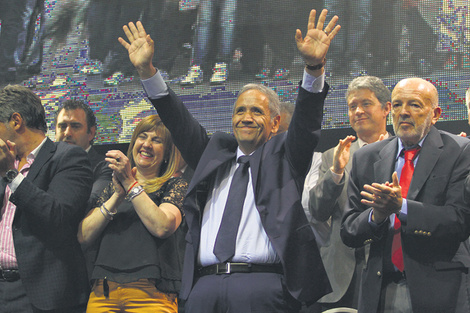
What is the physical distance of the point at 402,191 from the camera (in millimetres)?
2439

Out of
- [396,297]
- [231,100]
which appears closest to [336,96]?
[231,100]

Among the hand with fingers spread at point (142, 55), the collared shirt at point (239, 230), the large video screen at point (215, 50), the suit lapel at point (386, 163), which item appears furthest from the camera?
the large video screen at point (215, 50)

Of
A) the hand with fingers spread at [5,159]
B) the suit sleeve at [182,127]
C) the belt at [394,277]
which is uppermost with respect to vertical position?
the suit sleeve at [182,127]

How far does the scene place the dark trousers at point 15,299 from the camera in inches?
104

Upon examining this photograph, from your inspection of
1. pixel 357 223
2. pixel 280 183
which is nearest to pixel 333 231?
pixel 357 223

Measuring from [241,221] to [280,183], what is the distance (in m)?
0.23

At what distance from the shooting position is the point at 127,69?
14.1ft

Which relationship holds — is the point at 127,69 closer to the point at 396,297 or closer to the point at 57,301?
the point at 57,301

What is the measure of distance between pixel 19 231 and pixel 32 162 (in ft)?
1.25

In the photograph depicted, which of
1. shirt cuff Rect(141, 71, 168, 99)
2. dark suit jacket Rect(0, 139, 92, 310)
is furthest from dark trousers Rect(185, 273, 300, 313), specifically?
shirt cuff Rect(141, 71, 168, 99)

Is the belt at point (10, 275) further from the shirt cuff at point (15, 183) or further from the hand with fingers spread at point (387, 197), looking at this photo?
the hand with fingers spread at point (387, 197)

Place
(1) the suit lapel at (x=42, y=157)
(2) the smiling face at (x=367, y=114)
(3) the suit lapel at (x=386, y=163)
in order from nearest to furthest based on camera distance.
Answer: (3) the suit lapel at (x=386, y=163)
(1) the suit lapel at (x=42, y=157)
(2) the smiling face at (x=367, y=114)

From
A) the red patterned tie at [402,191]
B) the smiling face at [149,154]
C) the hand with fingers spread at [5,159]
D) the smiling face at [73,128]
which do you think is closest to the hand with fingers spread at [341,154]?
the red patterned tie at [402,191]

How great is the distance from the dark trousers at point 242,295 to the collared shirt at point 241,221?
0.26 ft
